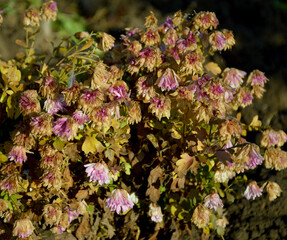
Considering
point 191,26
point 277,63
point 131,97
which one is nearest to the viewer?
point 131,97

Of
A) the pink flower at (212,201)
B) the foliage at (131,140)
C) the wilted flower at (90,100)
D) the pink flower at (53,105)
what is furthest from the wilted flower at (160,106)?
the pink flower at (212,201)

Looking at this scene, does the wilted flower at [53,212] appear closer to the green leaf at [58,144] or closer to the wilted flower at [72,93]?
the green leaf at [58,144]

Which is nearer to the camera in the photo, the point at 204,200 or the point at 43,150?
the point at 43,150

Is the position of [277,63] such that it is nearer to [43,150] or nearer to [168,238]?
[168,238]

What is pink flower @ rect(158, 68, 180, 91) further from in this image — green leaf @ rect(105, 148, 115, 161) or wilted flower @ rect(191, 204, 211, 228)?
wilted flower @ rect(191, 204, 211, 228)

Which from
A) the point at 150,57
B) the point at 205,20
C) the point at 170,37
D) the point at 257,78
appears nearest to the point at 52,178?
the point at 150,57

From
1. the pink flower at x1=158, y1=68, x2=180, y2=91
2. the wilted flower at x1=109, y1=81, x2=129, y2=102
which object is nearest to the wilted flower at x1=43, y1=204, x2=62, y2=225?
the wilted flower at x1=109, y1=81, x2=129, y2=102

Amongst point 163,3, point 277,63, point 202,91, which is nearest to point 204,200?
point 202,91

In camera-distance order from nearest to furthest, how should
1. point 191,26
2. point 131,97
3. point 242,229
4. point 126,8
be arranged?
point 131,97, point 191,26, point 242,229, point 126,8
